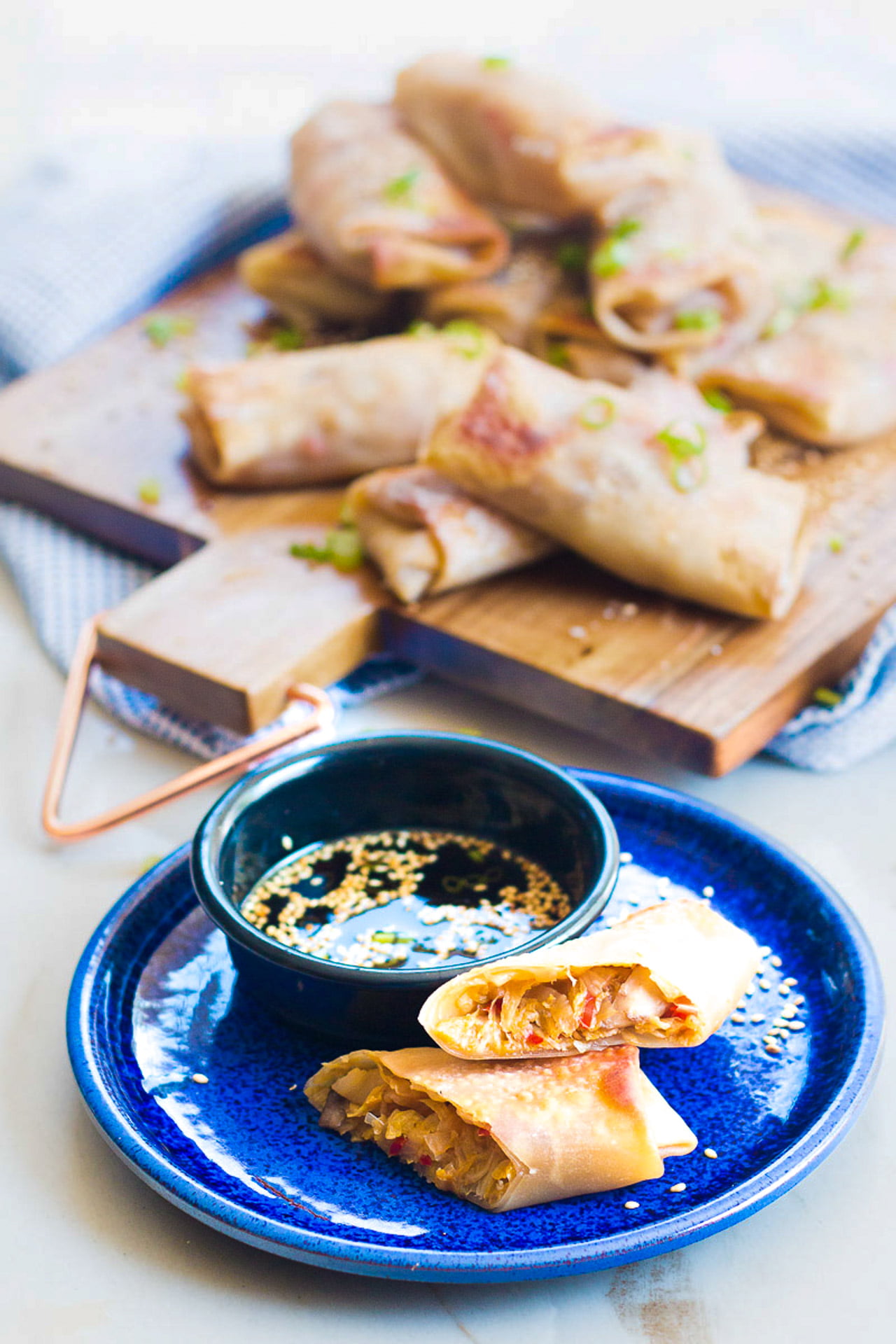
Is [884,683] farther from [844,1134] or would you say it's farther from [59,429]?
[59,429]

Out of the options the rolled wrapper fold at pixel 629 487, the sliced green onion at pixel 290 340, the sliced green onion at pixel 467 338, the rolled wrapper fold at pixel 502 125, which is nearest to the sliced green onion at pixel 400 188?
the rolled wrapper fold at pixel 502 125

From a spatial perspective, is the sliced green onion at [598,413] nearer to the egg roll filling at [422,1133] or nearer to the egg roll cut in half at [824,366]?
the egg roll cut in half at [824,366]

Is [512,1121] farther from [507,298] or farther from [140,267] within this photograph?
[140,267]

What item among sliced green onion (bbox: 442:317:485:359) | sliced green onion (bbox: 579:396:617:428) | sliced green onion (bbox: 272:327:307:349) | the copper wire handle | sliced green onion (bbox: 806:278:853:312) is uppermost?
sliced green onion (bbox: 806:278:853:312)

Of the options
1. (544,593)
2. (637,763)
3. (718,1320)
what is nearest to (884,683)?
(637,763)

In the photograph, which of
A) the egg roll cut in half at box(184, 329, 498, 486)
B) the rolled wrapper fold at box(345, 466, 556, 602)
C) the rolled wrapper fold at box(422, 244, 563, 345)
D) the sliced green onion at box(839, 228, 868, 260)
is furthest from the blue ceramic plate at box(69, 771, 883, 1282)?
the sliced green onion at box(839, 228, 868, 260)

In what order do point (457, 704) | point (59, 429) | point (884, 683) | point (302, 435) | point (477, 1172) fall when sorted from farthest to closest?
1. point (59, 429)
2. point (302, 435)
3. point (457, 704)
4. point (884, 683)
5. point (477, 1172)

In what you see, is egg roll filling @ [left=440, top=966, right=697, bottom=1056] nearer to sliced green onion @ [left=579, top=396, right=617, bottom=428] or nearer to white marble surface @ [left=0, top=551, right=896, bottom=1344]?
white marble surface @ [left=0, top=551, right=896, bottom=1344]
